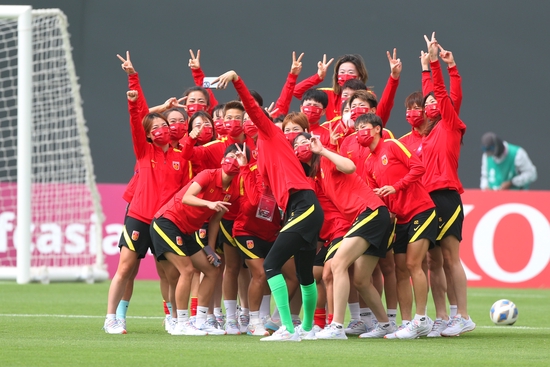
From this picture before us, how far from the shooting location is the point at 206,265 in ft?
24.2

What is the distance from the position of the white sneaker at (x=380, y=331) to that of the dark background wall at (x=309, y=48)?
7.58 m

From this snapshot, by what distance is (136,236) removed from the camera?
24.5 feet

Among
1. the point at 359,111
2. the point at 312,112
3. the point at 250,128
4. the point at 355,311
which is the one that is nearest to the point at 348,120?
the point at 359,111

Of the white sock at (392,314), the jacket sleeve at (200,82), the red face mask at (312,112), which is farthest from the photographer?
the jacket sleeve at (200,82)

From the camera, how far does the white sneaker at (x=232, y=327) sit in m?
7.59

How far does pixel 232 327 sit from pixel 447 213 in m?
1.93

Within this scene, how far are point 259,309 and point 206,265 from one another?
586 millimetres

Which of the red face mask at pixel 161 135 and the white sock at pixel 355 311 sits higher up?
the red face mask at pixel 161 135

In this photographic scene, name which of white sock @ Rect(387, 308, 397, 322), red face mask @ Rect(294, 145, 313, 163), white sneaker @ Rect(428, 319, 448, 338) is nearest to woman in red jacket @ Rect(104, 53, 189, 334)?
red face mask @ Rect(294, 145, 313, 163)

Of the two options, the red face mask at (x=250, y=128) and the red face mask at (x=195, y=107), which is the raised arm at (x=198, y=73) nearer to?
the red face mask at (x=195, y=107)

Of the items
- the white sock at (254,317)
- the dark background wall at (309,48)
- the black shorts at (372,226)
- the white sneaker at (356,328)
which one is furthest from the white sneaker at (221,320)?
the dark background wall at (309,48)

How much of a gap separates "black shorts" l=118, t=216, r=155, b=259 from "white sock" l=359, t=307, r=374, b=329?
5.75 feet

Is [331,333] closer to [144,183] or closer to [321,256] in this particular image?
[321,256]

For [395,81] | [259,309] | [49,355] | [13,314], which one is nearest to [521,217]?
[395,81]
